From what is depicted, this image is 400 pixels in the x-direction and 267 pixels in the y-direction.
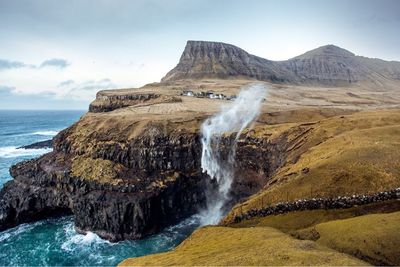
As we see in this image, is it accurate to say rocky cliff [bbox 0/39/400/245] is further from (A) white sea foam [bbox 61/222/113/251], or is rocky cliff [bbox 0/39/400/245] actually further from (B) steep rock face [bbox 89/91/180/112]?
(B) steep rock face [bbox 89/91/180/112]

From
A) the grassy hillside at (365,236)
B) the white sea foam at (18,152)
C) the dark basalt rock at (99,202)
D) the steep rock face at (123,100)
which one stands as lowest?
the dark basalt rock at (99,202)

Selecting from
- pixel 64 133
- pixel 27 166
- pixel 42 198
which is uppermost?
pixel 64 133

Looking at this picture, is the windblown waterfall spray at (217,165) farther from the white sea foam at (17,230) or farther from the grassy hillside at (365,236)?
the grassy hillside at (365,236)

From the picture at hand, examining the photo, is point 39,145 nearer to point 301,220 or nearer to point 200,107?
point 200,107

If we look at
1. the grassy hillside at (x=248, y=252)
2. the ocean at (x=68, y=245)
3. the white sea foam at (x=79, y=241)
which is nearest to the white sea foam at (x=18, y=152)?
the ocean at (x=68, y=245)

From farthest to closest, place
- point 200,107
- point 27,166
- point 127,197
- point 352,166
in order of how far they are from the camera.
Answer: point 200,107
point 27,166
point 127,197
point 352,166

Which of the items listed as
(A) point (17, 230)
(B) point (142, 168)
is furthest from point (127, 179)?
(A) point (17, 230)

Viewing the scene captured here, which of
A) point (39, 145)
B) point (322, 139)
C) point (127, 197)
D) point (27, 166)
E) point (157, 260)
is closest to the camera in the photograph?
point (157, 260)

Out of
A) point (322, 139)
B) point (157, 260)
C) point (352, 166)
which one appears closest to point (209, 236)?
point (157, 260)

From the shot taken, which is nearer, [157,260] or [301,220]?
[157,260]
